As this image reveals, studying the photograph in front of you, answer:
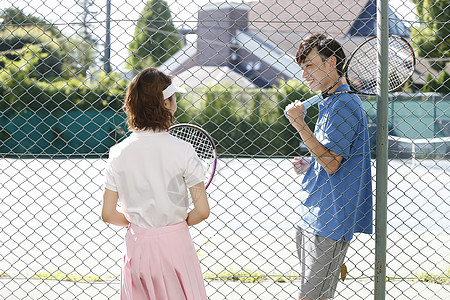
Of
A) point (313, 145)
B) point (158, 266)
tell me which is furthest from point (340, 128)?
point (158, 266)

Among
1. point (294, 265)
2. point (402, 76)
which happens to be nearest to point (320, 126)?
point (402, 76)

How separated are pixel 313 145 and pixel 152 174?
0.76 m

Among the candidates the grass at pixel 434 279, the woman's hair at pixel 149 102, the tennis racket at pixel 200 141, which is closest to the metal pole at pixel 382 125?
the tennis racket at pixel 200 141

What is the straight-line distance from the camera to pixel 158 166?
206 centimetres

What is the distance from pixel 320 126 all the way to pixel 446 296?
5.52 feet

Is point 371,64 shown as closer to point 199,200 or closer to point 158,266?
point 199,200

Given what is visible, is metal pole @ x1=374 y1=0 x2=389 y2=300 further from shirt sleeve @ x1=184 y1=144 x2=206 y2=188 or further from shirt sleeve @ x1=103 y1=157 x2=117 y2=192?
shirt sleeve @ x1=103 y1=157 x2=117 y2=192

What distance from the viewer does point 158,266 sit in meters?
2.10

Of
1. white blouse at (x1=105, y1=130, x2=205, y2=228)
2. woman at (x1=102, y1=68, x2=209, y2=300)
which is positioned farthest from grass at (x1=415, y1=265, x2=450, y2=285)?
white blouse at (x1=105, y1=130, x2=205, y2=228)

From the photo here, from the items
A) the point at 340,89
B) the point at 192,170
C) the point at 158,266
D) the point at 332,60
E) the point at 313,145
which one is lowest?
the point at 158,266

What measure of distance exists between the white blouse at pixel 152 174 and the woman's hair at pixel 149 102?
36mm

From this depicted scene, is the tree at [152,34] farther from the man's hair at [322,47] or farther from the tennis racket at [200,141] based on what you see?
the man's hair at [322,47]

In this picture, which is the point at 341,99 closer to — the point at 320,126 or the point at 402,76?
the point at 320,126

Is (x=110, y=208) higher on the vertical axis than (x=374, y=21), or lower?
lower
